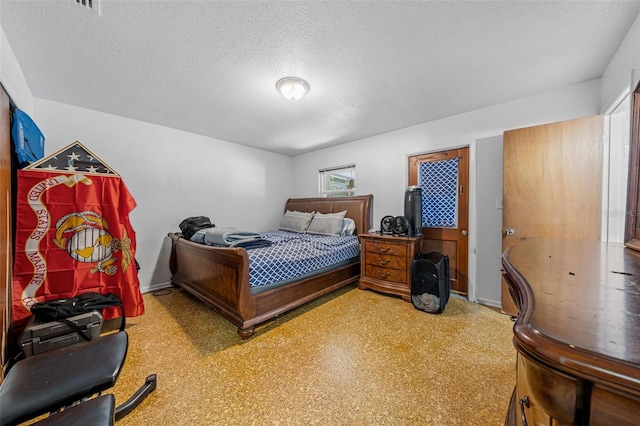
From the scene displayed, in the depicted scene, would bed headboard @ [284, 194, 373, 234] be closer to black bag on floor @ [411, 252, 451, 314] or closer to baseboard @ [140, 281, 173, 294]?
black bag on floor @ [411, 252, 451, 314]

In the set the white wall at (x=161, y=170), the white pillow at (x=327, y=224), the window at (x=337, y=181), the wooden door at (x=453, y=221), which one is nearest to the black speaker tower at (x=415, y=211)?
the wooden door at (x=453, y=221)

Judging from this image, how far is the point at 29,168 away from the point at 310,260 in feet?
8.31

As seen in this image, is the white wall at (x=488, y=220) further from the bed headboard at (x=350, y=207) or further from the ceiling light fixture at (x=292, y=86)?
the ceiling light fixture at (x=292, y=86)

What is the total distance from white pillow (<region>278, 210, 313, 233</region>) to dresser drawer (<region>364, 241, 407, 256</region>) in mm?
1260

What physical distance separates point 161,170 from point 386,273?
3.48m

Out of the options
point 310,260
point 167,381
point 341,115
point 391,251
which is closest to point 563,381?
point 167,381

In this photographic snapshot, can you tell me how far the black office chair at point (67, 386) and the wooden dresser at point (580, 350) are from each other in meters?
1.25

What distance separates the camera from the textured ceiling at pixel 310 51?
1433 mm

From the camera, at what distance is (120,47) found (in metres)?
1.73

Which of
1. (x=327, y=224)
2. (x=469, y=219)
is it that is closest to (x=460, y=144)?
(x=469, y=219)

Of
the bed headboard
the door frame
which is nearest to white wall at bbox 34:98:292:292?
the bed headboard

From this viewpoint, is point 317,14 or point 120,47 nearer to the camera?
point 317,14

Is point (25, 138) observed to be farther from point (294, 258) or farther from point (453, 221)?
point (453, 221)

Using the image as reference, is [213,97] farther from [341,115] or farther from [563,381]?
[563,381]
